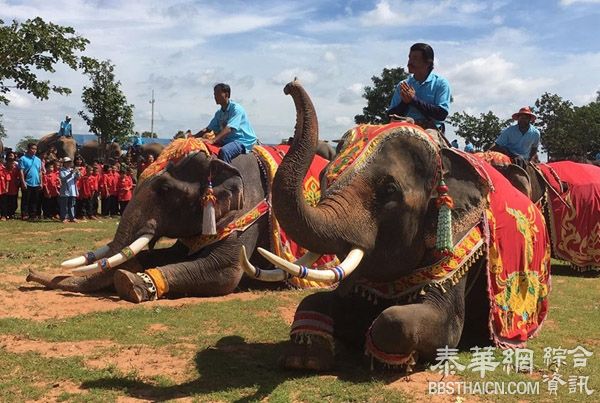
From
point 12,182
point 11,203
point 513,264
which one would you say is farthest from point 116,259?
point 11,203

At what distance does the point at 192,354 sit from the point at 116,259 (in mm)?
2346

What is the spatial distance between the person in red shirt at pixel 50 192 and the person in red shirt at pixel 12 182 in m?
0.69

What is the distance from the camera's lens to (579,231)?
1081 cm

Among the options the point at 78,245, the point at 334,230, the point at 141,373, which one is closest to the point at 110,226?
the point at 78,245

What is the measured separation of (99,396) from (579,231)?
29.4 feet

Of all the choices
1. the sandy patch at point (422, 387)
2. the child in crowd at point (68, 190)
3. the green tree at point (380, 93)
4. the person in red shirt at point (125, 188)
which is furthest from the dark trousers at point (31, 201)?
the green tree at point (380, 93)

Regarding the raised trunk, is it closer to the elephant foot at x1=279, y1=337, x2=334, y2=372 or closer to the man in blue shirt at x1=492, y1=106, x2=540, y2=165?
the elephant foot at x1=279, y1=337, x2=334, y2=372

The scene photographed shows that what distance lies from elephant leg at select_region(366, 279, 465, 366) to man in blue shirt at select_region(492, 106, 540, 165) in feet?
19.0

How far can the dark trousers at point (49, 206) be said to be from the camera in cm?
1738

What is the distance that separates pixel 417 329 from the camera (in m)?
4.54

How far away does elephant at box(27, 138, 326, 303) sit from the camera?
294 inches

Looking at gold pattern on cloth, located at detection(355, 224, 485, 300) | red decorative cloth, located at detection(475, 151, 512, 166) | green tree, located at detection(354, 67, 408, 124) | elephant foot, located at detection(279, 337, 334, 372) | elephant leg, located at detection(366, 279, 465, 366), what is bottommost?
elephant foot, located at detection(279, 337, 334, 372)

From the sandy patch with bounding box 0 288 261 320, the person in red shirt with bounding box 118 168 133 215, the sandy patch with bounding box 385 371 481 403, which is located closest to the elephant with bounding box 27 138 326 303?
the sandy patch with bounding box 0 288 261 320

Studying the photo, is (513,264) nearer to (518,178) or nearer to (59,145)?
(518,178)
